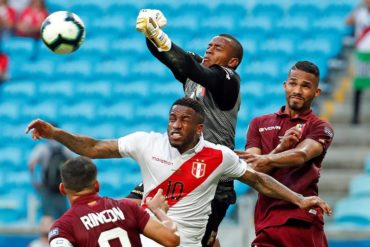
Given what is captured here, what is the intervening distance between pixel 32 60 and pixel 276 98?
4.48 meters

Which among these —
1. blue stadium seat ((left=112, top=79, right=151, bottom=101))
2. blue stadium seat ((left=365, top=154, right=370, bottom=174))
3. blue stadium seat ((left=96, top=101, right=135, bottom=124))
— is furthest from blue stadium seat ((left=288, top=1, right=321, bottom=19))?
blue stadium seat ((left=365, top=154, right=370, bottom=174))

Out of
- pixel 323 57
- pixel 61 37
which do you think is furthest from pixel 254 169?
pixel 323 57

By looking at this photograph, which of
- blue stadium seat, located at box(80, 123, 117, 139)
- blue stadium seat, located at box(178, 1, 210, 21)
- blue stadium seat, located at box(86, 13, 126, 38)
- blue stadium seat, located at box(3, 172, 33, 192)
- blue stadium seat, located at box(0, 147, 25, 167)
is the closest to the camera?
blue stadium seat, located at box(3, 172, 33, 192)

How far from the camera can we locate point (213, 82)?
8789 mm

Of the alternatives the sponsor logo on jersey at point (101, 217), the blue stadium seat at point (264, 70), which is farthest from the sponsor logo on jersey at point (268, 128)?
the blue stadium seat at point (264, 70)

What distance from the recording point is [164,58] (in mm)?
8656

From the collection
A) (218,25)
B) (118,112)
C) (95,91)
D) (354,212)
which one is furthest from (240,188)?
(218,25)

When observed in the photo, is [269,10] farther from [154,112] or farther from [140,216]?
[140,216]

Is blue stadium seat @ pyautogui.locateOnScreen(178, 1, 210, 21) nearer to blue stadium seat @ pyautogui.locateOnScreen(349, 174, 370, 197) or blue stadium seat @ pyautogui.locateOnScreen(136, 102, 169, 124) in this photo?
blue stadium seat @ pyautogui.locateOnScreen(136, 102, 169, 124)

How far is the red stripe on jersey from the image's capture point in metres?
8.55

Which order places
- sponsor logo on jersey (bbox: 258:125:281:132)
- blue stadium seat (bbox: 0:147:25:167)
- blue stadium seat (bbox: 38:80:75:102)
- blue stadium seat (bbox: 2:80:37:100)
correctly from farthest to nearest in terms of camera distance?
blue stadium seat (bbox: 2:80:37:100) → blue stadium seat (bbox: 38:80:75:102) → blue stadium seat (bbox: 0:147:25:167) → sponsor logo on jersey (bbox: 258:125:281:132)

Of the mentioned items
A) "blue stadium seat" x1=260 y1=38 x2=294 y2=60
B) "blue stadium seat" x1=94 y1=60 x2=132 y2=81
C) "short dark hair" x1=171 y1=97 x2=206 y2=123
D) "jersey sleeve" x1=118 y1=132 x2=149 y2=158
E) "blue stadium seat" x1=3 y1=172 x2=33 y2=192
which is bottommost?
"jersey sleeve" x1=118 y1=132 x2=149 y2=158

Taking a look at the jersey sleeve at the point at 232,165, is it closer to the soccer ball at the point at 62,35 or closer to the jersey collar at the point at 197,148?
the jersey collar at the point at 197,148

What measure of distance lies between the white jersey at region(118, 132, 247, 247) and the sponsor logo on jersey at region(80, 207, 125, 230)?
0.92 m
